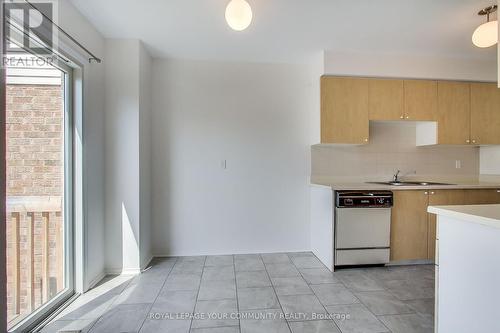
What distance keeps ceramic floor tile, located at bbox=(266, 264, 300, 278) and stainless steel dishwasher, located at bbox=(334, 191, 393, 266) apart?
1.58ft

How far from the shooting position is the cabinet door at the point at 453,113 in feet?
9.80

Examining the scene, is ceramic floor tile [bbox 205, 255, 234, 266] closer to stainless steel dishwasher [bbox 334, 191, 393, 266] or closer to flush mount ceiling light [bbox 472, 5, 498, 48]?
stainless steel dishwasher [bbox 334, 191, 393, 266]

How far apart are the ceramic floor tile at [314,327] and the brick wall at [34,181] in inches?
75.7

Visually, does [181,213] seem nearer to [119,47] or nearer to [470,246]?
[119,47]

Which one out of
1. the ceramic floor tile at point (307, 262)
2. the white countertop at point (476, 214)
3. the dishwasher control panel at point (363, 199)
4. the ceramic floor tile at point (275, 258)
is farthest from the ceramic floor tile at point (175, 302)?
the white countertop at point (476, 214)

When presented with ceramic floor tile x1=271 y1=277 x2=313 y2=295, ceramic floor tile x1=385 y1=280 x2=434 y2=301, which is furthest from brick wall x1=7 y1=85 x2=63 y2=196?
ceramic floor tile x1=385 y1=280 x2=434 y2=301

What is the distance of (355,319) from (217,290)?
1156 mm

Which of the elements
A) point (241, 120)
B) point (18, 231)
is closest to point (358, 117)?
point (241, 120)

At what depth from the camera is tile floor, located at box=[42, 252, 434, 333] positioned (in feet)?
5.60

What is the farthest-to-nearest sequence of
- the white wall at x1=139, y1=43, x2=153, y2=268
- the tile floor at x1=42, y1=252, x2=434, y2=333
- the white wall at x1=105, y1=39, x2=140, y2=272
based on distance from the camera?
the white wall at x1=139, y1=43, x2=153, y2=268 → the white wall at x1=105, y1=39, x2=140, y2=272 → the tile floor at x1=42, y1=252, x2=434, y2=333

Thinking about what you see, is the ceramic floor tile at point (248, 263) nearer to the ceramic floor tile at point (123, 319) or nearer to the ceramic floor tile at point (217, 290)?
the ceramic floor tile at point (217, 290)

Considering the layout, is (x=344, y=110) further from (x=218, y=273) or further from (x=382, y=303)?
(x=218, y=273)

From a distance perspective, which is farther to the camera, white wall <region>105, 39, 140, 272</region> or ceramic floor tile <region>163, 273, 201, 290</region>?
white wall <region>105, 39, 140, 272</region>

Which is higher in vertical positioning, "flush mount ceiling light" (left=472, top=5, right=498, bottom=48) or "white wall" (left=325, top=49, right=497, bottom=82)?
"white wall" (left=325, top=49, right=497, bottom=82)
